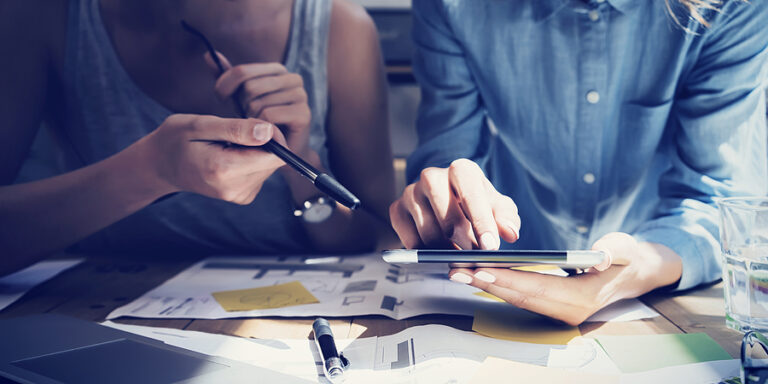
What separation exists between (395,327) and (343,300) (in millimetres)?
93

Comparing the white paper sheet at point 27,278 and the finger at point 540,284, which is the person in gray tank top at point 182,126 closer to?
the white paper sheet at point 27,278

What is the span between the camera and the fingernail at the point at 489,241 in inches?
18.3

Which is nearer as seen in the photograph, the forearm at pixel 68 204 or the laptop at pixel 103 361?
the laptop at pixel 103 361

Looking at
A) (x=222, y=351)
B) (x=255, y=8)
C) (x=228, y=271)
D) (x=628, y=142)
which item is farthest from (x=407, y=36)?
(x=222, y=351)

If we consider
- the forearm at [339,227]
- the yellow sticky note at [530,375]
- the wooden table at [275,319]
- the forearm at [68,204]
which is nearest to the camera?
the yellow sticky note at [530,375]

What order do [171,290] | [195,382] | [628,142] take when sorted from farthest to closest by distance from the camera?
[628,142] < [171,290] < [195,382]

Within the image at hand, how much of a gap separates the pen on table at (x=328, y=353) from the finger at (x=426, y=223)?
0.14 meters

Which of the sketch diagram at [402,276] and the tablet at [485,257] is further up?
the tablet at [485,257]

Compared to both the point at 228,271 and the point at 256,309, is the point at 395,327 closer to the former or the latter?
the point at 256,309

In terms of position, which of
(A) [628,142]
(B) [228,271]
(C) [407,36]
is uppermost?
(C) [407,36]

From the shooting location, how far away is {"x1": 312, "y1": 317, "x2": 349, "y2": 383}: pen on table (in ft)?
1.30

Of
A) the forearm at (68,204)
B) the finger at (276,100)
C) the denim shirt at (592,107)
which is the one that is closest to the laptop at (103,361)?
the forearm at (68,204)

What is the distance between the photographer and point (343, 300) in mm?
571

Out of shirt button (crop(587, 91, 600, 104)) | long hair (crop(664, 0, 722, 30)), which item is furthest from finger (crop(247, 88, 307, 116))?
long hair (crop(664, 0, 722, 30))
